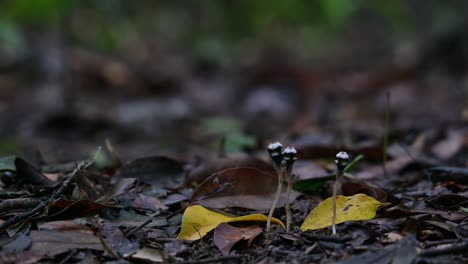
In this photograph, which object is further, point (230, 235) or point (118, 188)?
point (118, 188)

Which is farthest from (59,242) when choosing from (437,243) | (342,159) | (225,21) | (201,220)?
(225,21)

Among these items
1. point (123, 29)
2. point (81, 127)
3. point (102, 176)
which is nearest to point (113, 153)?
point (102, 176)

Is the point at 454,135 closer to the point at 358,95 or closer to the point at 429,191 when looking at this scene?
the point at 429,191

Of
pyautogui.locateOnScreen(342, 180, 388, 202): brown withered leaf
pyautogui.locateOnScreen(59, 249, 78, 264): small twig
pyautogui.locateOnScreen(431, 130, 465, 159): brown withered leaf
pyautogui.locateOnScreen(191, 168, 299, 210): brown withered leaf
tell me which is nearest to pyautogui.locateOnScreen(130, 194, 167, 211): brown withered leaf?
pyautogui.locateOnScreen(191, 168, 299, 210): brown withered leaf

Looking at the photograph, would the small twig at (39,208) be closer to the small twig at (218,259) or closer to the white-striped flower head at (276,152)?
the small twig at (218,259)

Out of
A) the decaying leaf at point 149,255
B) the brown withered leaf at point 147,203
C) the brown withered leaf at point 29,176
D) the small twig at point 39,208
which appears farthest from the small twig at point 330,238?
the brown withered leaf at point 29,176

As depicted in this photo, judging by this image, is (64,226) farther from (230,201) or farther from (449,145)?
(449,145)
